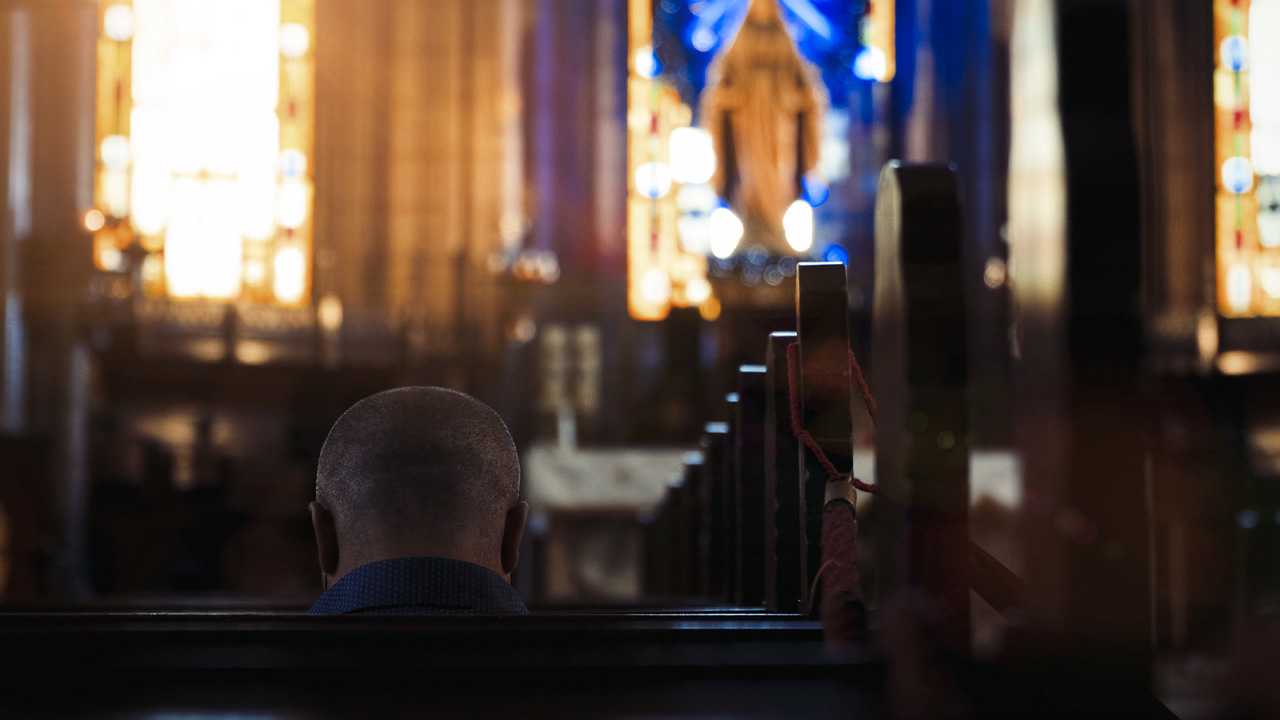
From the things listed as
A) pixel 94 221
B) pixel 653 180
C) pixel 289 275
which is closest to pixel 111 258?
pixel 94 221

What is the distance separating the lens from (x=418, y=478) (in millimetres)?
2193

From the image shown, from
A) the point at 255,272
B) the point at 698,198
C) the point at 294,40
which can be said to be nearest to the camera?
the point at 255,272

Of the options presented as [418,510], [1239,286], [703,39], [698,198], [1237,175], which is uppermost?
[703,39]

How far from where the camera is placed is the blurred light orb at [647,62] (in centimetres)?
1675

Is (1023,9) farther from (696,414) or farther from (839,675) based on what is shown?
(696,414)

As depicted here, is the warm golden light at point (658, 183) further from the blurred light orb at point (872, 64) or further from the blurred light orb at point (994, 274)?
the blurred light orb at point (994, 274)

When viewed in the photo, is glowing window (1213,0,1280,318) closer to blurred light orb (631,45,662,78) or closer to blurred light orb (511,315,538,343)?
blurred light orb (631,45,662,78)

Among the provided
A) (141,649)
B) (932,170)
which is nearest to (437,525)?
(141,649)

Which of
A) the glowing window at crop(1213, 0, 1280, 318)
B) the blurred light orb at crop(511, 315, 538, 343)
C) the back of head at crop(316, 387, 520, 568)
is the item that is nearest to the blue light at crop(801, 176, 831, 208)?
the blurred light orb at crop(511, 315, 538, 343)

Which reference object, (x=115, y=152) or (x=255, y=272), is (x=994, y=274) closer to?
(x=255, y=272)

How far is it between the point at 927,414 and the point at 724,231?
1527 centimetres

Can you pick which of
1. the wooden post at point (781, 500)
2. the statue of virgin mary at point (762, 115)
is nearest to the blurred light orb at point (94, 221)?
the statue of virgin mary at point (762, 115)

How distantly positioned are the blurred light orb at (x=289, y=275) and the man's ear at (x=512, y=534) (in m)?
14.9

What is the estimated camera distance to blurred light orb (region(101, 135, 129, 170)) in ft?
51.6
